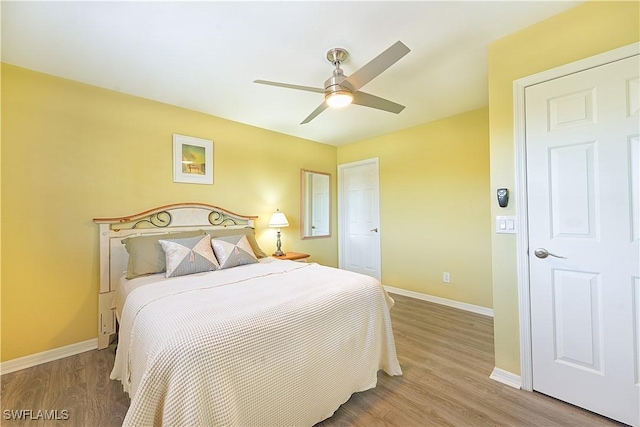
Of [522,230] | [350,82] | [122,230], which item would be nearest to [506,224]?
[522,230]

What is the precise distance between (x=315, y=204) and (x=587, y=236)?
332 cm

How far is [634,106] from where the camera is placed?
1429 mm

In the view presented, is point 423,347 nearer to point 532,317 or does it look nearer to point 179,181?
point 532,317

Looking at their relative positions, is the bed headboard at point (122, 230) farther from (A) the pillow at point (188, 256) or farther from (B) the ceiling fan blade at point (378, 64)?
(B) the ceiling fan blade at point (378, 64)

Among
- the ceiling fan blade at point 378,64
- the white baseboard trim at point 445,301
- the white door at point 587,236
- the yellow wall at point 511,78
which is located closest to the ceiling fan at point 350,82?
the ceiling fan blade at point 378,64

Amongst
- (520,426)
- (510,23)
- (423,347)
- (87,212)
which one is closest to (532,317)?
(520,426)

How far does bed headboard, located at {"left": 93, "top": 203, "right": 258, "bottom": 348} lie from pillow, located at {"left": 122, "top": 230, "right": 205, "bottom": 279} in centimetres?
15

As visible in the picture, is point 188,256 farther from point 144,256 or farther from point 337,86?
point 337,86

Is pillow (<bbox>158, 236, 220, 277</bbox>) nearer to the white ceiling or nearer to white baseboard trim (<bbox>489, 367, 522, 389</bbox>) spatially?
the white ceiling

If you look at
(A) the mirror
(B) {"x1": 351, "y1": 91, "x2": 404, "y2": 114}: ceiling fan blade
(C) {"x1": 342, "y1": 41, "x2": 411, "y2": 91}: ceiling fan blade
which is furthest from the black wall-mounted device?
(A) the mirror

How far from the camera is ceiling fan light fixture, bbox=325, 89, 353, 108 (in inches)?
74.9

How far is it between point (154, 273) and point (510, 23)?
11.0 feet

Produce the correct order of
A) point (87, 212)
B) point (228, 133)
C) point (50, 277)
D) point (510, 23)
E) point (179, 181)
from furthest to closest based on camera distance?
1. point (228, 133)
2. point (179, 181)
3. point (87, 212)
4. point (50, 277)
5. point (510, 23)

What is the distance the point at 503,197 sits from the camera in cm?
184
